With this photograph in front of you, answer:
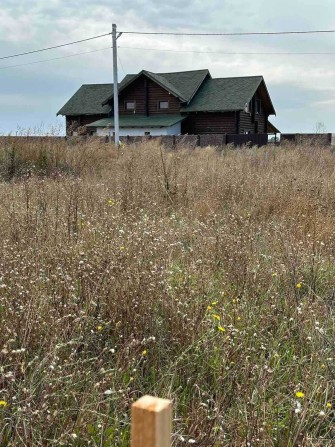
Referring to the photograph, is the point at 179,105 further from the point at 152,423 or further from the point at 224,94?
the point at 152,423

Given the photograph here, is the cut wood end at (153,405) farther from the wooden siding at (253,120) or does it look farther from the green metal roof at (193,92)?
the wooden siding at (253,120)

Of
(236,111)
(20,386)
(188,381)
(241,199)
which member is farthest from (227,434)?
(236,111)

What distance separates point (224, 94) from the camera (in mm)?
33656

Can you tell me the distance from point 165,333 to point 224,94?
3303cm

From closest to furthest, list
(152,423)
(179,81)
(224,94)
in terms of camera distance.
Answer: (152,423), (224,94), (179,81)

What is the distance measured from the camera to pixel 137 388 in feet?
7.35

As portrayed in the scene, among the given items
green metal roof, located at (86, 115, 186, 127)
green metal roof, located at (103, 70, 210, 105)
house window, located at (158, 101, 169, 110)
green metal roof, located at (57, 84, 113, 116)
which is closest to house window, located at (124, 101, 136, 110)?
green metal roof, located at (86, 115, 186, 127)

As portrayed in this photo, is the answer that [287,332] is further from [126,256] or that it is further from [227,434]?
[126,256]

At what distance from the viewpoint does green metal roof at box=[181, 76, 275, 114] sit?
32375mm

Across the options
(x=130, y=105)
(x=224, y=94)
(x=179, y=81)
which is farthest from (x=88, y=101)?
(x=224, y=94)

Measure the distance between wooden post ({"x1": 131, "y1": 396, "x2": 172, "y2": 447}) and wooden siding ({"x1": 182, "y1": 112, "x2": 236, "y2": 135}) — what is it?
33.3 meters

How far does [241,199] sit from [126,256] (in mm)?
4034

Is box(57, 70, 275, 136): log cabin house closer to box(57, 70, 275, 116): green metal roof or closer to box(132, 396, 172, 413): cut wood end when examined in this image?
box(57, 70, 275, 116): green metal roof

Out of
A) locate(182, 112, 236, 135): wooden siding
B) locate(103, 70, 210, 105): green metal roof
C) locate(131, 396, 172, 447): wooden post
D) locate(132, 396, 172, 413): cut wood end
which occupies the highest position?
locate(103, 70, 210, 105): green metal roof
